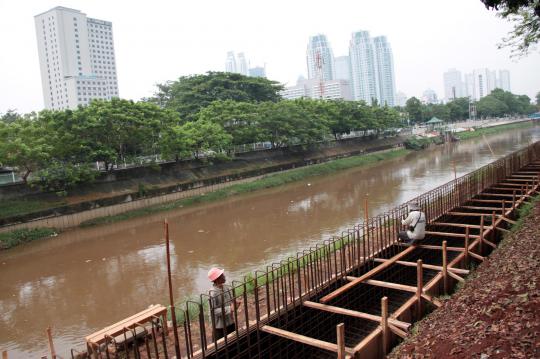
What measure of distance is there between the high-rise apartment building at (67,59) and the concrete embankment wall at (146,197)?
228ft

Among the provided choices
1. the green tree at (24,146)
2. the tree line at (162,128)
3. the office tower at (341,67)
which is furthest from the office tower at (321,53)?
the green tree at (24,146)

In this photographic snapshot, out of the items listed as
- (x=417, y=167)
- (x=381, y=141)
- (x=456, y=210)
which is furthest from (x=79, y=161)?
(x=381, y=141)

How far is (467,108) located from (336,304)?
9838 centimetres

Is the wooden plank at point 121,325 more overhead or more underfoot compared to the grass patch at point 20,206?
more underfoot

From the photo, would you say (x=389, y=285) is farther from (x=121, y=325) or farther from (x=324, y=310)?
(x=121, y=325)

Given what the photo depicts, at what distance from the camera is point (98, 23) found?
10950 cm

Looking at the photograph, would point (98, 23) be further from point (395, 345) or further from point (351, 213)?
point (395, 345)

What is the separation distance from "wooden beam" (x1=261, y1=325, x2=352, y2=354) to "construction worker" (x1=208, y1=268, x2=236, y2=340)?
0.54 metres

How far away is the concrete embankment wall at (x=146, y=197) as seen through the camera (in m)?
21.2

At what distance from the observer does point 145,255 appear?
1650cm

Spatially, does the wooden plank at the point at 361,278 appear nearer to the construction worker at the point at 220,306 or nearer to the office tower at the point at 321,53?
the construction worker at the point at 220,306

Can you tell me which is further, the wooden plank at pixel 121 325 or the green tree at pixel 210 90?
the green tree at pixel 210 90

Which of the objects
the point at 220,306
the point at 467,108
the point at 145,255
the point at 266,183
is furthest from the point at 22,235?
the point at 467,108

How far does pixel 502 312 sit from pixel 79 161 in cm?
2378
